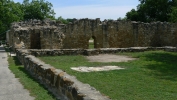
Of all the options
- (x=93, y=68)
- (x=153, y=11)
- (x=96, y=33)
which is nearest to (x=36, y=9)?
(x=153, y=11)

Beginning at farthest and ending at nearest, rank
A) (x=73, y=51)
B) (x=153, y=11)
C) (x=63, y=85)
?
(x=153, y=11)
(x=73, y=51)
(x=63, y=85)

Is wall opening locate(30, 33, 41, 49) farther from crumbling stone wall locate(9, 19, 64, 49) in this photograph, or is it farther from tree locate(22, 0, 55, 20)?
tree locate(22, 0, 55, 20)

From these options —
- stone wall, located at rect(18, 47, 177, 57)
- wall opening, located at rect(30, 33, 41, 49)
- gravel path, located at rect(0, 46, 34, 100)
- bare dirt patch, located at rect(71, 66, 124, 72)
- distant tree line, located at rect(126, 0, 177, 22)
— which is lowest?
gravel path, located at rect(0, 46, 34, 100)

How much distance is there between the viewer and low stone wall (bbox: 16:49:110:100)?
578 cm

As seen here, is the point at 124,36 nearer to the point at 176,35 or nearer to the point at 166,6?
the point at 176,35

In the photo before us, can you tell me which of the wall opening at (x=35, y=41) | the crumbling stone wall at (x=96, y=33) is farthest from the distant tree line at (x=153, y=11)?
the wall opening at (x=35, y=41)

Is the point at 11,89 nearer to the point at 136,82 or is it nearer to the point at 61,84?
the point at 61,84

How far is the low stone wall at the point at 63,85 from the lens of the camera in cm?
578

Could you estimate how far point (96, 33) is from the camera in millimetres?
24453

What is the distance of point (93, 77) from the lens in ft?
33.3

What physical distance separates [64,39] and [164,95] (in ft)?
54.7

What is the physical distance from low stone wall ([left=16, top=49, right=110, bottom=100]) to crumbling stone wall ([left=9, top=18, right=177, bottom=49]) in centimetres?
1135

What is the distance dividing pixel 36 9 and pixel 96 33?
36.3 meters

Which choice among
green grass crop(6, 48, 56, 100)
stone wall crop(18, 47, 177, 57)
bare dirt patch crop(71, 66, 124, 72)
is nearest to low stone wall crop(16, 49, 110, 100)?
green grass crop(6, 48, 56, 100)
